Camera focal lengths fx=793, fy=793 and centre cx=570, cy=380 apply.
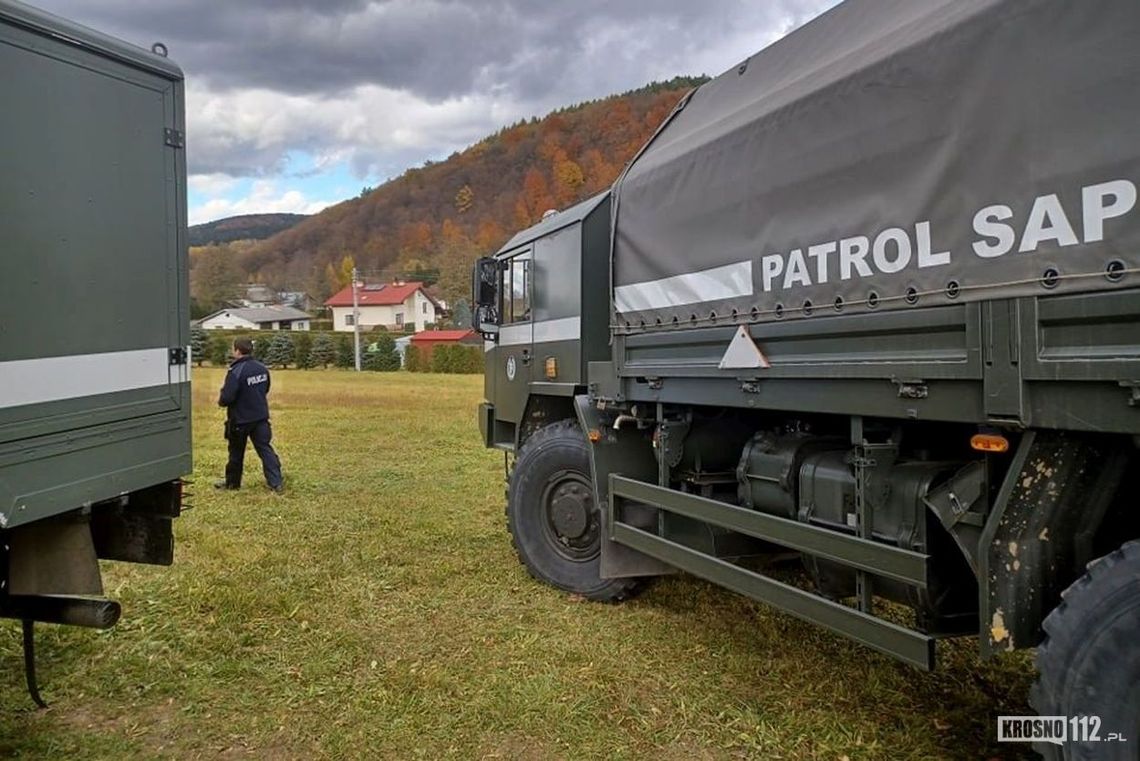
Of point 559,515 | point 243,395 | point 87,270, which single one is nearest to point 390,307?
point 243,395

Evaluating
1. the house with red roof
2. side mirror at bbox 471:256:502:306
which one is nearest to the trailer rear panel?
side mirror at bbox 471:256:502:306

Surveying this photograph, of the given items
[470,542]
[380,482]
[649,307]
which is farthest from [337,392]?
[649,307]

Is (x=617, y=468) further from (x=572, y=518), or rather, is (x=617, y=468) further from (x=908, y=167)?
(x=908, y=167)

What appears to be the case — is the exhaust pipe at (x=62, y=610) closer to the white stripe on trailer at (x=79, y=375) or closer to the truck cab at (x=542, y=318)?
the white stripe on trailer at (x=79, y=375)

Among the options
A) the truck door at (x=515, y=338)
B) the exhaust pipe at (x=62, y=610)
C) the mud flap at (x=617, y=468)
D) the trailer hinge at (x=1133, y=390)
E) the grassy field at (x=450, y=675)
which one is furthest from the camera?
the truck door at (x=515, y=338)

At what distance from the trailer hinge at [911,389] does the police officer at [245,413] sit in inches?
307

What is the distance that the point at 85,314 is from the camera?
10.4 feet

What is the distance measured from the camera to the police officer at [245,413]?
9000 mm

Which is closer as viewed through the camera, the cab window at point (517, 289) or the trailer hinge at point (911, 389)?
the trailer hinge at point (911, 389)

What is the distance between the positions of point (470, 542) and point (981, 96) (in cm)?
530

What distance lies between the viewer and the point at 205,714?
3760mm

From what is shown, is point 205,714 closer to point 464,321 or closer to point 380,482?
point 464,321

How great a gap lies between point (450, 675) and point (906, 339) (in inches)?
110

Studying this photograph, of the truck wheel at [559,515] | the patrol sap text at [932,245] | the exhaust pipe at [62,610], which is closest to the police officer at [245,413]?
the truck wheel at [559,515]
